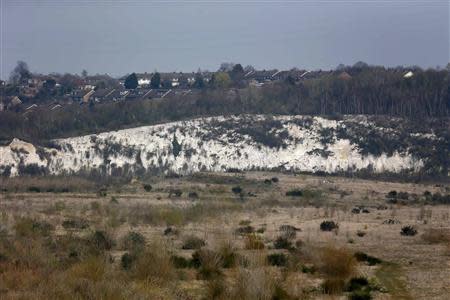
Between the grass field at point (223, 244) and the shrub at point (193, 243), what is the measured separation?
97 mm

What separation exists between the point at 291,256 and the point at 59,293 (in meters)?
9.73

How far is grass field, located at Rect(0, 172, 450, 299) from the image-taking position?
672 inches

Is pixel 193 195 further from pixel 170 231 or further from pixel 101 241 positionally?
pixel 101 241

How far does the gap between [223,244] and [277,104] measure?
79661 mm

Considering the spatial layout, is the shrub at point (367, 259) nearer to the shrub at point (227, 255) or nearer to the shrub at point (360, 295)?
the shrub at point (227, 255)

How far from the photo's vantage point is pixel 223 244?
2166cm

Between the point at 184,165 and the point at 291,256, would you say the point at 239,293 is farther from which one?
the point at 184,165

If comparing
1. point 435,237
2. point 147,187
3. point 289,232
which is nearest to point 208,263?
point 289,232

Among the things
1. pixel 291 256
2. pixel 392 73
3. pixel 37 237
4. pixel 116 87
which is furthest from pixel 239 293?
pixel 116 87

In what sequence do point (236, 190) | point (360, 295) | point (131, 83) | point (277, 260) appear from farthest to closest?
point (131, 83), point (236, 190), point (277, 260), point (360, 295)

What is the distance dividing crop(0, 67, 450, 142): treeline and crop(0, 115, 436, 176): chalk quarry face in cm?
601

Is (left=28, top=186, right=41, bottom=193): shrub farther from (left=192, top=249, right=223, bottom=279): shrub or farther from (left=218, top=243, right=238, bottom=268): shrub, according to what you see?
(left=218, top=243, right=238, bottom=268): shrub

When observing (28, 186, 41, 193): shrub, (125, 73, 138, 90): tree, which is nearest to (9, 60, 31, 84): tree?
(125, 73, 138, 90): tree

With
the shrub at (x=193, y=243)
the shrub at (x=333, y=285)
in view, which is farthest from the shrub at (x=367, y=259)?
the shrub at (x=193, y=243)
